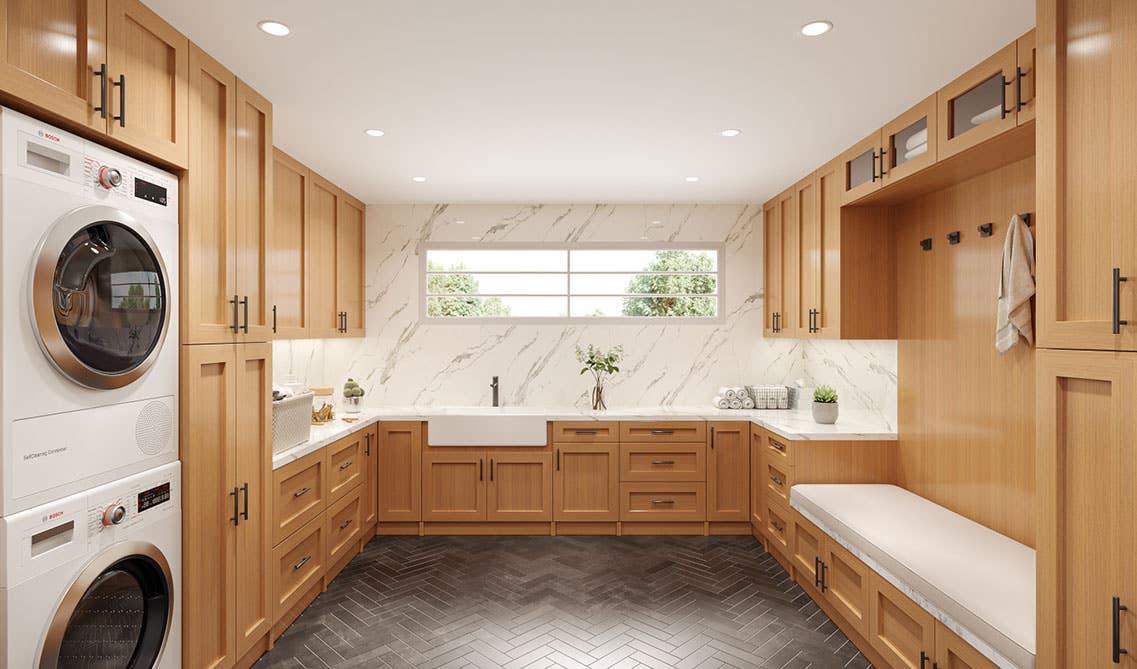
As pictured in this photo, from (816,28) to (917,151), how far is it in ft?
3.46

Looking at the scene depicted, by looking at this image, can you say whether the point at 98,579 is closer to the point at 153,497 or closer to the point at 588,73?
the point at 153,497

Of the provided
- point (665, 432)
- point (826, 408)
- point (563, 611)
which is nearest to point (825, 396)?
point (826, 408)

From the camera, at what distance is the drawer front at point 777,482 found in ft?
12.1

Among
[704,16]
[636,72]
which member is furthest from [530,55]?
[704,16]

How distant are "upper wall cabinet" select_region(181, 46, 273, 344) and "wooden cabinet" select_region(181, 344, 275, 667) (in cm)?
13

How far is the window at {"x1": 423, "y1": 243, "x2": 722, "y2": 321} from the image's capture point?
198 inches

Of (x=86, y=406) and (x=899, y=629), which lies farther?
(x=899, y=629)

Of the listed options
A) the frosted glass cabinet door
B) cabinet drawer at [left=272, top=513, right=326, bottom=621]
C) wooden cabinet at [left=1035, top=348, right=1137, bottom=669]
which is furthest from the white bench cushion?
cabinet drawer at [left=272, top=513, right=326, bottom=621]

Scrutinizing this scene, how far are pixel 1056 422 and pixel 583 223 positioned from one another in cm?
374

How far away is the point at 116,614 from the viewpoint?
185 centimetres

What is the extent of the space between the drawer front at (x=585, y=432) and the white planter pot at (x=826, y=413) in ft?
4.40

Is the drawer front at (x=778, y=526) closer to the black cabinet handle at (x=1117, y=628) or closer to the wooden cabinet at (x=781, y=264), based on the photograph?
the wooden cabinet at (x=781, y=264)

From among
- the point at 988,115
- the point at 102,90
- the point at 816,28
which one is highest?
the point at 816,28

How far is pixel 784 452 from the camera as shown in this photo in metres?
3.74
